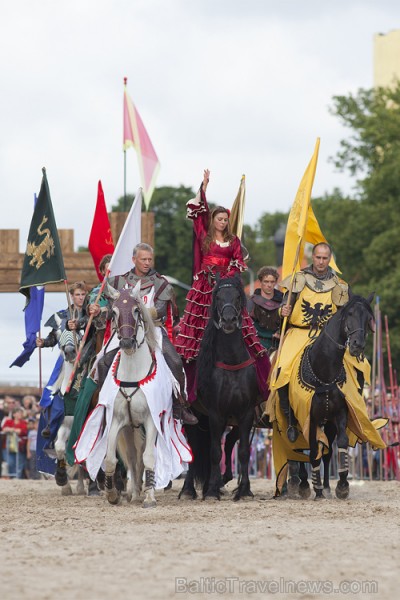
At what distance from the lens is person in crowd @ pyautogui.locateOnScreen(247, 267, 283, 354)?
14703 mm

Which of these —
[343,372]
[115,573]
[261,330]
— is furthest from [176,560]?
[261,330]

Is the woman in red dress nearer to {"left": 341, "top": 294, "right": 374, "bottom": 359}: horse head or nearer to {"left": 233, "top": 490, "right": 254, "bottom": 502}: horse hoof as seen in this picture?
{"left": 233, "top": 490, "right": 254, "bottom": 502}: horse hoof

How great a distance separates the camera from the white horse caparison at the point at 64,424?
50.4 ft

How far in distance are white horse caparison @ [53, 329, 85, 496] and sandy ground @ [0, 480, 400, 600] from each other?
2473 mm

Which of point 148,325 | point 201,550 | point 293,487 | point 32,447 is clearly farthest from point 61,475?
point 32,447

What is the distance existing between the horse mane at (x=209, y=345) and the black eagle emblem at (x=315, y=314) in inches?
40.5

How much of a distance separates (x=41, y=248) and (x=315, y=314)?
10.2ft

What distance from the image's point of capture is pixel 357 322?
1253 cm

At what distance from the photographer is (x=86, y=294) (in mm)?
15430

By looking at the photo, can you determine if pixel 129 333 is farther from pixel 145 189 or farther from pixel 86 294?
pixel 145 189

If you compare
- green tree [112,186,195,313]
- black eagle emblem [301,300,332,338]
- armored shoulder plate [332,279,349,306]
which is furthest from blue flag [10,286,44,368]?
green tree [112,186,195,313]

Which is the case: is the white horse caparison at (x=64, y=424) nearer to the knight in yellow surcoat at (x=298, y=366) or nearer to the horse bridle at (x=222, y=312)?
the knight in yellow surcoat at (x=298, y=366)

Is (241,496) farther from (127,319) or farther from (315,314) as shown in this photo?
(127,319)

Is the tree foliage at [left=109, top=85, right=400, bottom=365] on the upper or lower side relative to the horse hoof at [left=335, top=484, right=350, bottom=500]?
upper
